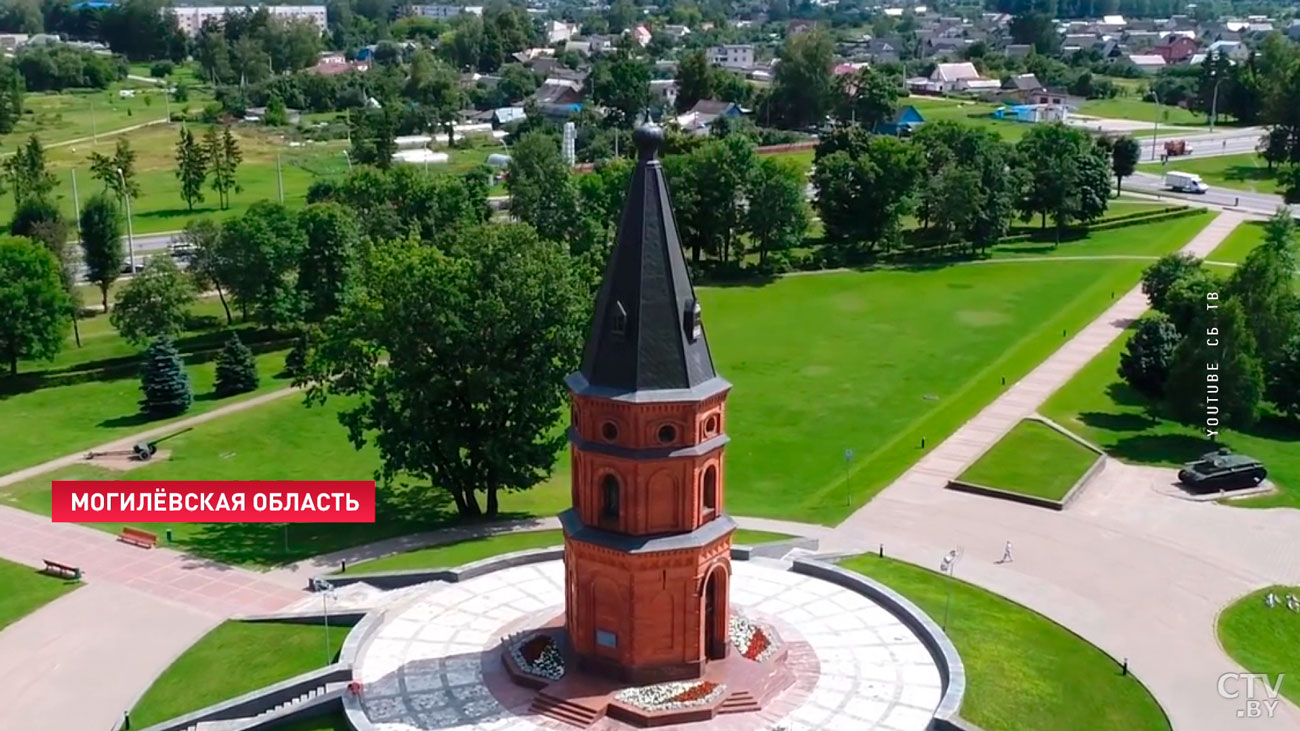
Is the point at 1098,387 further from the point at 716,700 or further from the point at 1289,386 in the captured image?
the point at 716,700

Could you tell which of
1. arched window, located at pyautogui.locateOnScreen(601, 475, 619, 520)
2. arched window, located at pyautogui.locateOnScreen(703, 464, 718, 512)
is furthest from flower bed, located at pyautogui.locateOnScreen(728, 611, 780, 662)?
arched window, located at pyautogui.locateOnScreen(601, 475, 619, 520)

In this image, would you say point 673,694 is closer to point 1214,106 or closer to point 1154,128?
point 1154,128

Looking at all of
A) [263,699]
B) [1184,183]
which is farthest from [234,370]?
[1184,183]

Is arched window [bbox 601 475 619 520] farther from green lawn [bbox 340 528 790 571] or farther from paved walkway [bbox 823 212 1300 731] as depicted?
paved walkway [bbox 823 212 1300 731]

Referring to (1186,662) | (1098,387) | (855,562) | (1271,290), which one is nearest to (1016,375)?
(1098,387)

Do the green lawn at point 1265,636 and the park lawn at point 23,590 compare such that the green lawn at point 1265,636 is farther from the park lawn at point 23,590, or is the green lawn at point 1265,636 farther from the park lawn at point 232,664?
the park lawn at point 23,590
